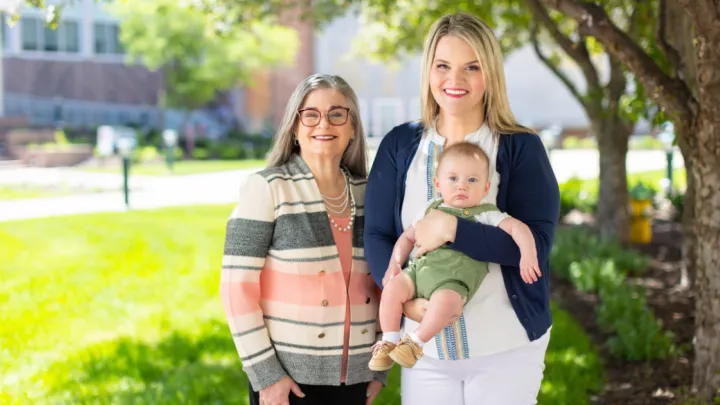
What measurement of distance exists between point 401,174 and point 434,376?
66 cm

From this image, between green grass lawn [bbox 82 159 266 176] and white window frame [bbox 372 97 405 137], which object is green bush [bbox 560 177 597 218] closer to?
green grass lawn [bbox 82 159 266 176]

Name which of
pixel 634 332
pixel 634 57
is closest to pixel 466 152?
pixel 634 57

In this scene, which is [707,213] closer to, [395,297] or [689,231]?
[395,297]

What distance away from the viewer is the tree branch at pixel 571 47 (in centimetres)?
727

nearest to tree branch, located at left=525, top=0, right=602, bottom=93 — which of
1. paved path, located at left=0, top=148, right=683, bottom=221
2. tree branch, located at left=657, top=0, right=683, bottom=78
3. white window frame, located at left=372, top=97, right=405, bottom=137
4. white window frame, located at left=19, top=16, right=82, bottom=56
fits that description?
tree branch, located at left=657, top=0, right=683, bottom=78

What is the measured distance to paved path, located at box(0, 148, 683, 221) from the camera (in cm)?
1465

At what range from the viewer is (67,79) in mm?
44250

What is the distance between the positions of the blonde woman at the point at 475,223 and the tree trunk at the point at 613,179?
335 inches

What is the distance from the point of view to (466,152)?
8.22ft

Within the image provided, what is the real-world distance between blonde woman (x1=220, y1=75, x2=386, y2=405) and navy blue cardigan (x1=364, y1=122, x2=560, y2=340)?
23cm

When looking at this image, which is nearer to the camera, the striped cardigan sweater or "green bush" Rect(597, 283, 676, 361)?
the striped cardigan sweater

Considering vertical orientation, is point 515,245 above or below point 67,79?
below

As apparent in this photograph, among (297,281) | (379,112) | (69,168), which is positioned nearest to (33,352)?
(297,281)

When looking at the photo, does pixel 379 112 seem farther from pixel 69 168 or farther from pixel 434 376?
pixel 434 376
